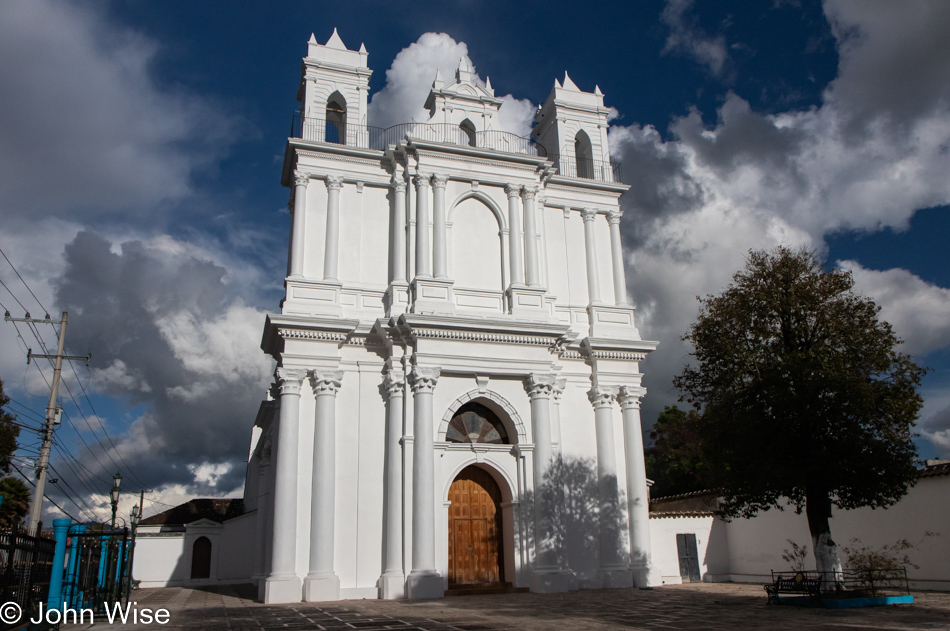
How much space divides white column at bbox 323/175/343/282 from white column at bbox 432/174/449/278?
2.86 metres

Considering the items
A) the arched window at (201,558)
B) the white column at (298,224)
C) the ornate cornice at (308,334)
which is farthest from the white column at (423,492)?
the arched window at (201,558)

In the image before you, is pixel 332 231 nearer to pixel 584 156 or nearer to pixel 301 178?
pixel 301 178

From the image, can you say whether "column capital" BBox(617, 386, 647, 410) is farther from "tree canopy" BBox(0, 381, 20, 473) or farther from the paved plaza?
"tree canopy" BBox(0, 381, 20, 473)

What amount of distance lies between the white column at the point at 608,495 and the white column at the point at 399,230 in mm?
6864

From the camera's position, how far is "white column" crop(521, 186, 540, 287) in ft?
73.7

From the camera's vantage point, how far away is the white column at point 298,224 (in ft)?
69.8

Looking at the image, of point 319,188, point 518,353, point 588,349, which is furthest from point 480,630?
point 319,188

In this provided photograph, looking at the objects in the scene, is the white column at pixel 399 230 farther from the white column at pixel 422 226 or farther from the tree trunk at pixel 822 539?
the tree trunk at pixel 822 539

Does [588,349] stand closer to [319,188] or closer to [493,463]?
[493,463]

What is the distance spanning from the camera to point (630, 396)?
22406mm

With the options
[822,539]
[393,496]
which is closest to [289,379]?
[393,496]

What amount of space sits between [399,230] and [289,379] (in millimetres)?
5694

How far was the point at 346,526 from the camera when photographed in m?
19.2

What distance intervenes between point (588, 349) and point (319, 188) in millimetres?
9569
